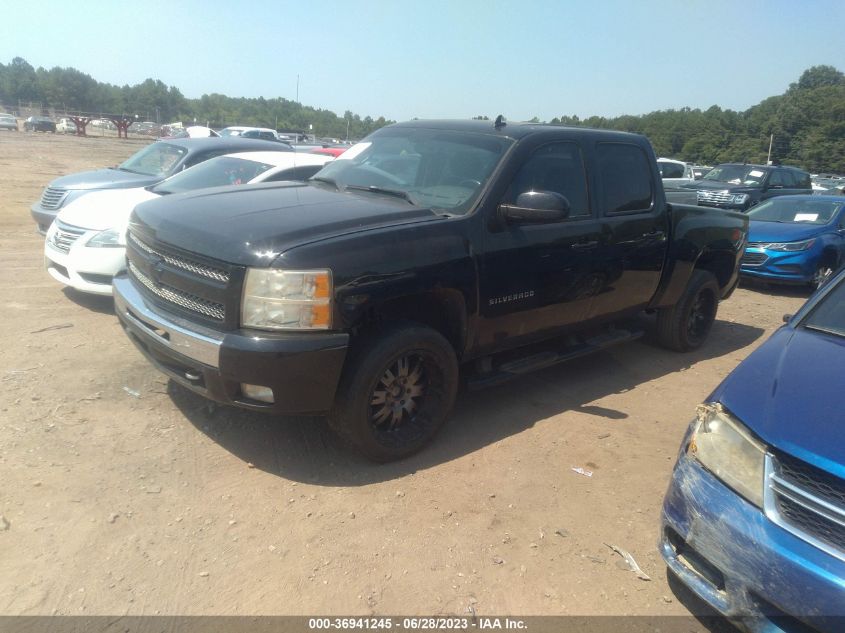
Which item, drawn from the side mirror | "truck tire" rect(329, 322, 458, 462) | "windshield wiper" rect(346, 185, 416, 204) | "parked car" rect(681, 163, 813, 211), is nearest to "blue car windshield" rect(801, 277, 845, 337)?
the side mirror

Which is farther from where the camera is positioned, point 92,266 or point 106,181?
point 106,181

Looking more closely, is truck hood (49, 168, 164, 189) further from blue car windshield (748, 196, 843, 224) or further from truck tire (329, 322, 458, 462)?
blue car windshield (748, 196, 843, 224)

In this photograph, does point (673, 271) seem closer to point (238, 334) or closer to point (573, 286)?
point (573, 286)

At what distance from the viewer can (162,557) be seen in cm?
296

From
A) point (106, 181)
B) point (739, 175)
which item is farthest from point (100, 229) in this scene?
point (739, 175)

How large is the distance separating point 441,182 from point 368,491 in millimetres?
2051

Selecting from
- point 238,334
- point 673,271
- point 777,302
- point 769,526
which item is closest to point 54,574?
point 238,334

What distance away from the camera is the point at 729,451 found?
104 inches

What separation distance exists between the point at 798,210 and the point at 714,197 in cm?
634

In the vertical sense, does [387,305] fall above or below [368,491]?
above

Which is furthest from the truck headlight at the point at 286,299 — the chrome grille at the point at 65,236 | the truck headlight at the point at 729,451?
the chrome grille at the point at 65,236

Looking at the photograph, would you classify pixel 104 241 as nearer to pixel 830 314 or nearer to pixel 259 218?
pixel 259 218

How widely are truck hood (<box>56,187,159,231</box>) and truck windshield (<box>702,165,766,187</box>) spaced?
51.9ft

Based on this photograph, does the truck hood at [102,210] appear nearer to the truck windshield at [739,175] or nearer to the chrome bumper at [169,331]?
the chrome bumper at [169,331]
